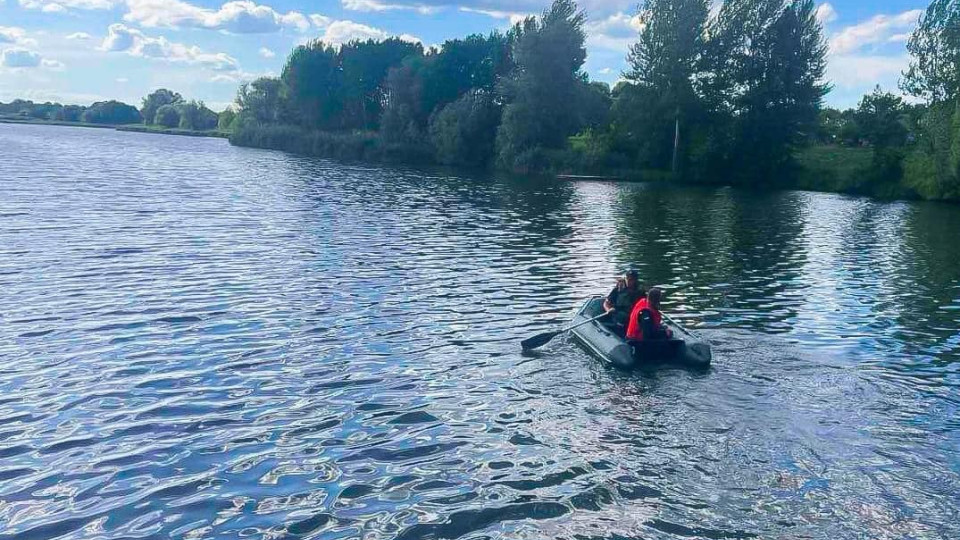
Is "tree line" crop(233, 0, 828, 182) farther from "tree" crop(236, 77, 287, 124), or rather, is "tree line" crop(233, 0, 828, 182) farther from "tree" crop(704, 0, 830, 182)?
"tree" crop(236, 77, 287, 124)

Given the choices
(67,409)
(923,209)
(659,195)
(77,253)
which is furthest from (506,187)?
(67,409)

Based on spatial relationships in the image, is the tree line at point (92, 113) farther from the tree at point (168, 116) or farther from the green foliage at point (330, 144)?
the green foliage at point (330, 144)

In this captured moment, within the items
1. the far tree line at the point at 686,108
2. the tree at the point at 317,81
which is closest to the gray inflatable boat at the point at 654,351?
the far tree line at the point at 686,108

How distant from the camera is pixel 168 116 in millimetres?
168125

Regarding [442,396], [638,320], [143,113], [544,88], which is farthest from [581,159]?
[143,113]

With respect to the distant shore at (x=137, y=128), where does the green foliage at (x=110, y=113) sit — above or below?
above

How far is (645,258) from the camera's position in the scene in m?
28.0

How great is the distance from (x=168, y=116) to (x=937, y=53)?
150m

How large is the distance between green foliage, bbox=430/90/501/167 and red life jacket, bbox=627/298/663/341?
6220 cm

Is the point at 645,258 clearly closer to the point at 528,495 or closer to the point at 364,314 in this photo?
the point at 364,314

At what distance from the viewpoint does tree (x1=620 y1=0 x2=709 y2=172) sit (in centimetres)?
6775

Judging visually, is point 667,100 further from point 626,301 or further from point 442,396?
point 442,396

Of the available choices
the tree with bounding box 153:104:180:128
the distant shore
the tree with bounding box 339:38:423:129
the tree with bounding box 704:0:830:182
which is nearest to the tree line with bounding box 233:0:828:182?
the tree with bounding box 704:0:830:182

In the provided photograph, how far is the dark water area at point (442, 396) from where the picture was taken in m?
9.29
